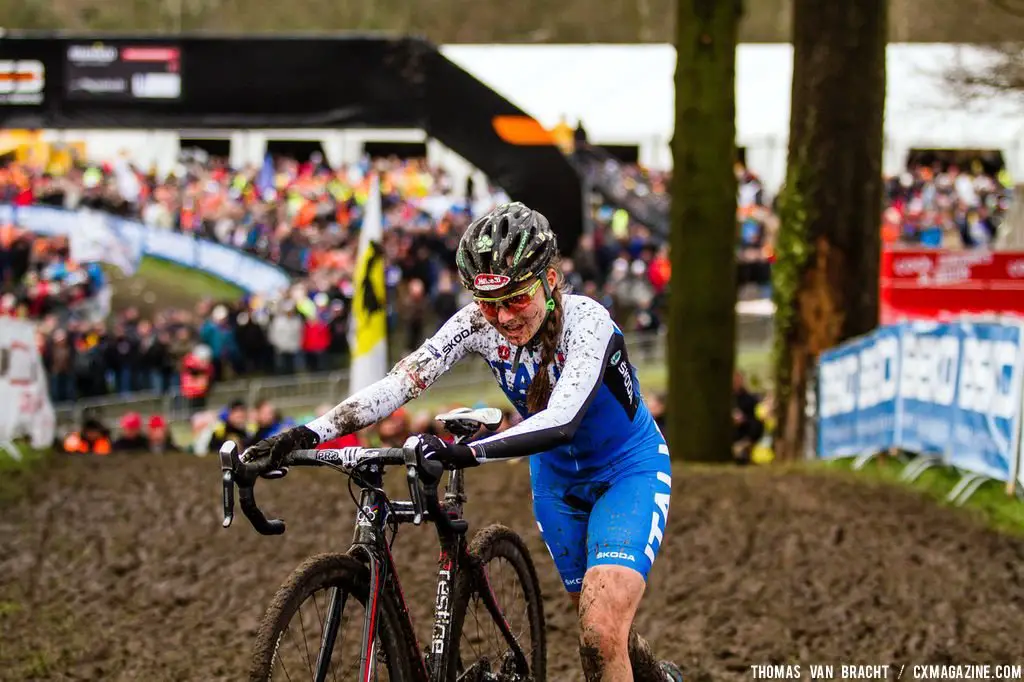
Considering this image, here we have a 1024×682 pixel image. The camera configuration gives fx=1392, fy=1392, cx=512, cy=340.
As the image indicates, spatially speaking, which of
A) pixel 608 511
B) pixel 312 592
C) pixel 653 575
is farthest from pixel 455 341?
pixel 653 575

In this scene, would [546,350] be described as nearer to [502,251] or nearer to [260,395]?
[502,251]

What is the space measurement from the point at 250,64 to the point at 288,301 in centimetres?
716

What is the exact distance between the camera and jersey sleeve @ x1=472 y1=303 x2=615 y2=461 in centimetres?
441

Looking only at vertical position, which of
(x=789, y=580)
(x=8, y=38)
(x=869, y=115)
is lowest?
(x=789, y=580)

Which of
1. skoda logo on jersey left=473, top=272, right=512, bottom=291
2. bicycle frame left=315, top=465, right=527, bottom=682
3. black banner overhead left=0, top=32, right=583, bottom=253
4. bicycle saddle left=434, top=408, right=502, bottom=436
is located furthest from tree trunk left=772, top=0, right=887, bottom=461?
skoda logo on jersey left=473, top=272, right=512, bottom=291

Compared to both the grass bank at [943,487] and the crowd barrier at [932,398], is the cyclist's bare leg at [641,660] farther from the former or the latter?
the crowd barrier at [932,398]

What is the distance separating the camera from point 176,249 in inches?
988

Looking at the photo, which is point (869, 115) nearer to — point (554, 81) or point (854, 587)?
point (854, 587)

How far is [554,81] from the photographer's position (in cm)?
3528

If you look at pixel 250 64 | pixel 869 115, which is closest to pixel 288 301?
pixel 250 64

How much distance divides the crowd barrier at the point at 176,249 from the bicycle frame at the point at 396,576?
19.1 meters

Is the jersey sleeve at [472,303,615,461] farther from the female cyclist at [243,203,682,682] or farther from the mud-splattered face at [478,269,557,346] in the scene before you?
the mud-splattered face at [478,269,557,346]

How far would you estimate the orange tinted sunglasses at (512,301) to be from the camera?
4.68 m

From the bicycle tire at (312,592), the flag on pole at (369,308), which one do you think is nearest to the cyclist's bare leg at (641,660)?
the bicycle tire at (312,592)
